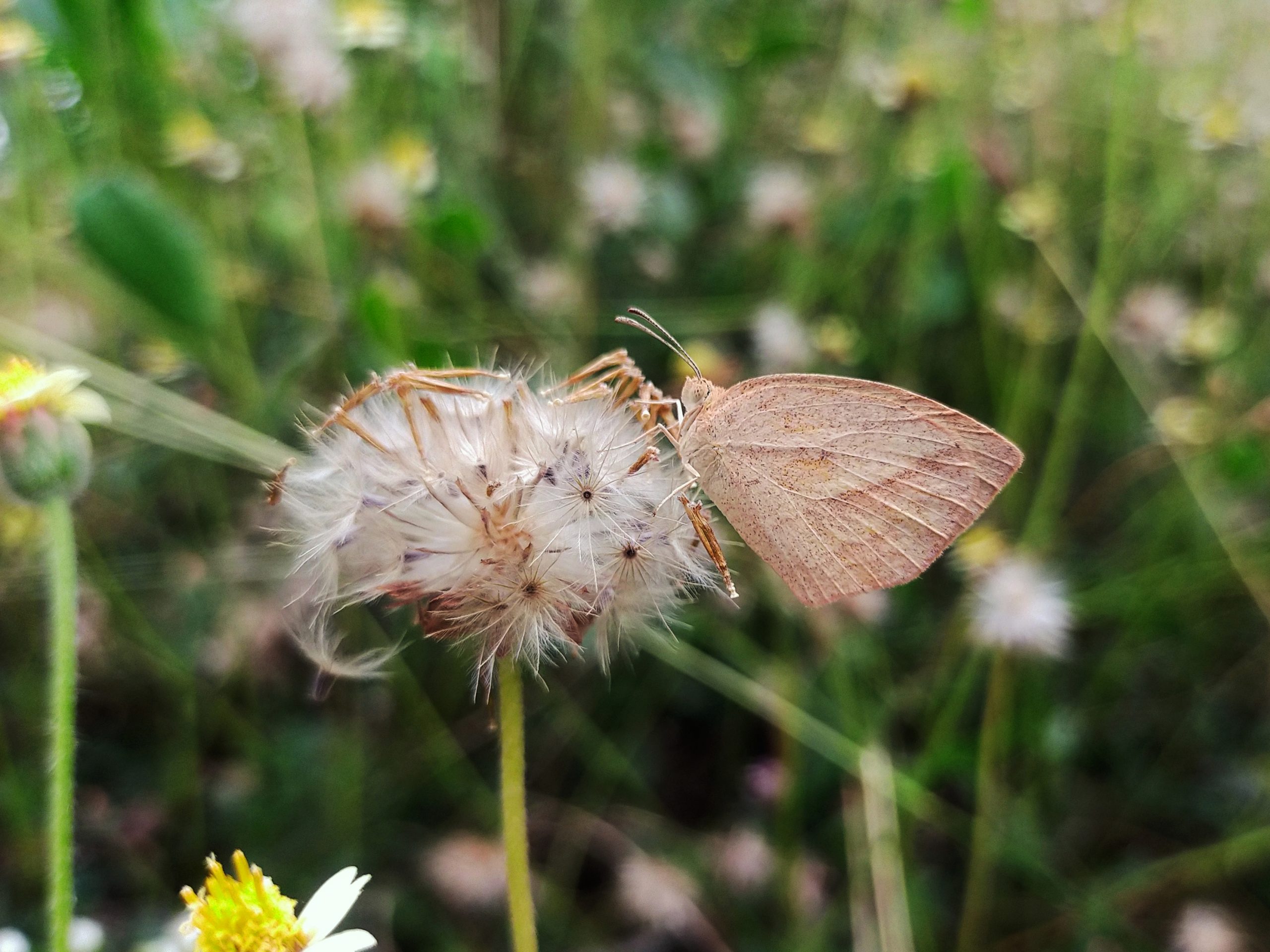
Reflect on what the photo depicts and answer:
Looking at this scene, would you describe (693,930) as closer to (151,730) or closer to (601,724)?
(601,724)

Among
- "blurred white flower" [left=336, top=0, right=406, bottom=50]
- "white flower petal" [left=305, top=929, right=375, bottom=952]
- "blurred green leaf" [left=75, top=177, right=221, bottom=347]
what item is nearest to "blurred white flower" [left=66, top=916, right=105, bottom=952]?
"white flower petal" [left=305, top=929, right=375, bottom=952]

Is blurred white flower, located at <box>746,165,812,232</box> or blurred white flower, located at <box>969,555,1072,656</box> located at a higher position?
blurred white flower, located at <box>746,165,812,232</box>

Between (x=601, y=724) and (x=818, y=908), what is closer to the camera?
(x=818, y=908)

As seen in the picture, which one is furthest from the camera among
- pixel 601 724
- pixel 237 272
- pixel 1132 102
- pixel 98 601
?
pixel 1132 102

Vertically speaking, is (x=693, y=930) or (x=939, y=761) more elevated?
(x=939, y=761)

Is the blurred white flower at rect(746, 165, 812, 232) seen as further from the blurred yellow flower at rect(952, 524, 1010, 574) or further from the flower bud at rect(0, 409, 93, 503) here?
the flower bud at rect(0, 409, 93, 503)

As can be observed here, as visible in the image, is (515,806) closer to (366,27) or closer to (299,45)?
(366,27)

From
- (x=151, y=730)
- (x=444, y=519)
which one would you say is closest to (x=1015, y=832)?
(x=444, y=519)
